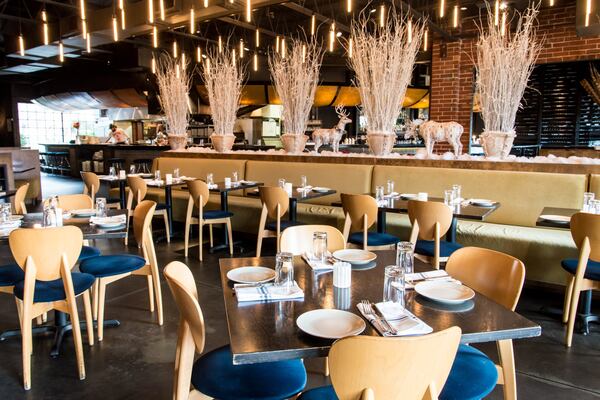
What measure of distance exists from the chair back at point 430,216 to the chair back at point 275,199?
4.34 ft

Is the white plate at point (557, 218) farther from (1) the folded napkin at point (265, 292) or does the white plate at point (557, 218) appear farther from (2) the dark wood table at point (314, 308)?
(1) the folded napkin at point (265, 292)

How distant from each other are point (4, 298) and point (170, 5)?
215 inches

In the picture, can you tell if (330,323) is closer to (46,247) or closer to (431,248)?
(46,247)

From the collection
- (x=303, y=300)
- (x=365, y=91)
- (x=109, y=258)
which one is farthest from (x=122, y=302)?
(x=365, y=91)

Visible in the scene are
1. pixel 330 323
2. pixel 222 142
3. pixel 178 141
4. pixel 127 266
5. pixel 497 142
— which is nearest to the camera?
pixel 330 323

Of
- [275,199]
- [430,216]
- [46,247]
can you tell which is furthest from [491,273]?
[275,199]

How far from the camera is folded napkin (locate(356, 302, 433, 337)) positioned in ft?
4.72

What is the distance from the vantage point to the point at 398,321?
152cm

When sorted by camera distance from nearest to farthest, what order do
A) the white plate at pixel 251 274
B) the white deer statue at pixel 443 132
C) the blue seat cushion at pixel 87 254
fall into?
the white plate at pixel 251 274
the blue seat cushion at pixel 87 254
the white deer statue at pixel 443 132

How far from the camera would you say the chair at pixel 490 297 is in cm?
162

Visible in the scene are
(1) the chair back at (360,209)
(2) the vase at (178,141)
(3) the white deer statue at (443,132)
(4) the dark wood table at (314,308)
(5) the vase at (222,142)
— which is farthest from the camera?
(2) the vase at (178,141)

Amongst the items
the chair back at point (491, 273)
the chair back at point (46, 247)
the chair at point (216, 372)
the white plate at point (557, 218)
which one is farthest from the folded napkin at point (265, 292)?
the white plate at point (557, 218)

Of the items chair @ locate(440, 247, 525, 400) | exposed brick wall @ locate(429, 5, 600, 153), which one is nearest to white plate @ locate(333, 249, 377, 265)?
chair @ locate(440, 247, 525, 400)

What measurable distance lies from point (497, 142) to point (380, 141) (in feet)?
4.23
